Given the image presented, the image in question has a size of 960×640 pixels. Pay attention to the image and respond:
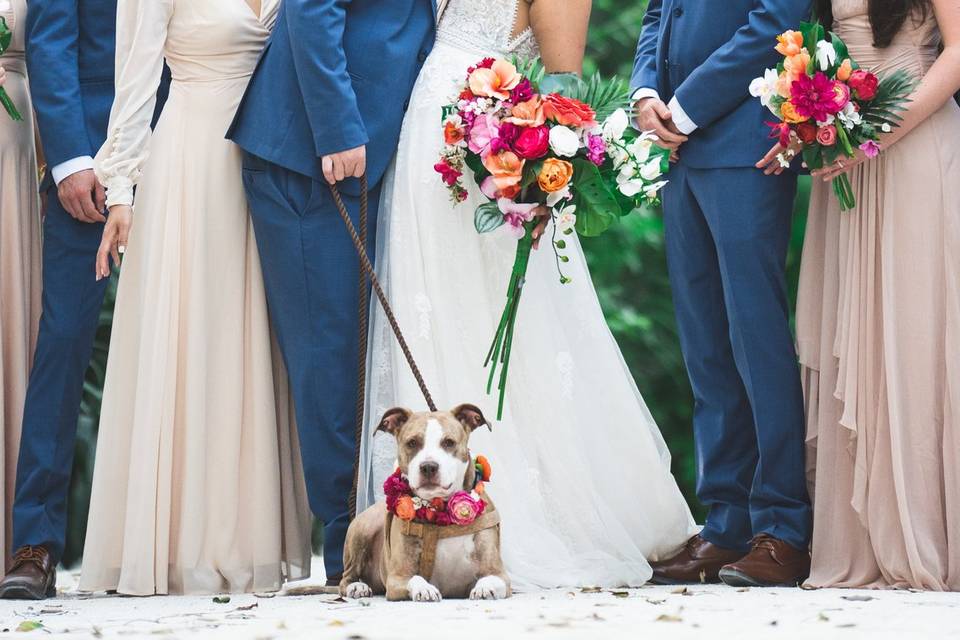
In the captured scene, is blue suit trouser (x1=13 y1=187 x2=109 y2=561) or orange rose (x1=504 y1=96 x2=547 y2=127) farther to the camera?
blue suit trouser (x1=13 y1=187 x2=109 y2=561)

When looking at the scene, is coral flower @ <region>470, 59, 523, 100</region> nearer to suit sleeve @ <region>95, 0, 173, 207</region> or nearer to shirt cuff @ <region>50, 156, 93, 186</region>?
suit sleeve @ <region>95, 0, 173, 207</region>

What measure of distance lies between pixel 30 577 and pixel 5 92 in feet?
5.53

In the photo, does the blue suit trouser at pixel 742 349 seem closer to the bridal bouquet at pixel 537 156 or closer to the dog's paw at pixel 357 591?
the bridal bouquet at pixel 537 156

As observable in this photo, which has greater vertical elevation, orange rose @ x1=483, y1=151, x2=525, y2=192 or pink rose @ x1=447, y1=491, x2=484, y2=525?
orange rose @ x1=483, y1=151, x2=525, y2=192

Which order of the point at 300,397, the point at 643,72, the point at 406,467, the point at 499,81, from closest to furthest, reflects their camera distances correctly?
the point at 406,467 < the point at 499,81 < the point at 300,397 < the point at 643,72

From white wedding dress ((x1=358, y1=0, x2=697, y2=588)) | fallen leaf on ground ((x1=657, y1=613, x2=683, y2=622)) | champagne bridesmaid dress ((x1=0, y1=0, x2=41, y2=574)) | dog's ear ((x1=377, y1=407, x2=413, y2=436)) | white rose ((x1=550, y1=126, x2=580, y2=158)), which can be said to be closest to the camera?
fallen leaf on ground ((x1=657, y1=613, x2=683, y2=622))

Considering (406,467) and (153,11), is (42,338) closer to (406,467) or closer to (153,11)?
(153,11)

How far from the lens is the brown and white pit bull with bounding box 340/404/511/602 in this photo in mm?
4109

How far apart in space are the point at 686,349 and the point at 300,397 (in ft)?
4.40

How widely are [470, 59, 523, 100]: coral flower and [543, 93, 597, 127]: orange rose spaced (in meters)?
0.12

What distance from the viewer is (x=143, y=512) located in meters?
4.85

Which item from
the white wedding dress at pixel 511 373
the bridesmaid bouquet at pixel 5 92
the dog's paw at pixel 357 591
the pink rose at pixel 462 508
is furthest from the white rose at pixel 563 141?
the bridesmaid bouquet at pixel 5 92

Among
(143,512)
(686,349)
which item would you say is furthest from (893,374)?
(143,512)


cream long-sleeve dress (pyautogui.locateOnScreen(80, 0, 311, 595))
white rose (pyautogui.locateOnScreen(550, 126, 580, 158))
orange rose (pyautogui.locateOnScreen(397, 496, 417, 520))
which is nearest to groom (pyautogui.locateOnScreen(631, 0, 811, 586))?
white rose (pyautogui.locateOnScreen(550, 126, 580, 158))
